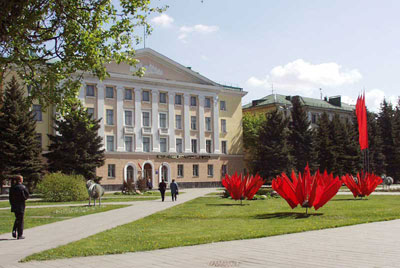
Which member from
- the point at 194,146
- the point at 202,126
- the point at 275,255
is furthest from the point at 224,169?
the point at 275,255

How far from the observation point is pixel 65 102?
1633cm

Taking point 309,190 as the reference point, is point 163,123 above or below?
above

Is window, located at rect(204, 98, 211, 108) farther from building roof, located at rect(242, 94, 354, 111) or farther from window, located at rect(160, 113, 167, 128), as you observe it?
building roof, located at rect(242, 94, 354, 111)

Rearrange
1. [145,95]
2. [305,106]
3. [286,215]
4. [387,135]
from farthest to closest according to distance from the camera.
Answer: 1. [305,106]
2. [387,135]
3. [145,95]
4. [286,215]

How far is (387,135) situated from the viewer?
240 ft

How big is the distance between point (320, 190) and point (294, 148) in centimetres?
4551

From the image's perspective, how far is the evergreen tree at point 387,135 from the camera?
71750 millimetres

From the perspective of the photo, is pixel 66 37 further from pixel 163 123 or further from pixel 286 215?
pixel 163 123

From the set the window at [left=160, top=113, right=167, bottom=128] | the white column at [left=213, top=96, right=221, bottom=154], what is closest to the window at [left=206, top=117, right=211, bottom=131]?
the white column at [left=213, top=96, right=221, bottom=154]

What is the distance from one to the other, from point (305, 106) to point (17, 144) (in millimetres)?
48325

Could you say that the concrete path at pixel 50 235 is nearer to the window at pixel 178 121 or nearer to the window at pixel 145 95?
the window at pixel 145 95

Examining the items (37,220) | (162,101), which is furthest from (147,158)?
(37,220)

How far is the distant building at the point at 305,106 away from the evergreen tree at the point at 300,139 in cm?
942

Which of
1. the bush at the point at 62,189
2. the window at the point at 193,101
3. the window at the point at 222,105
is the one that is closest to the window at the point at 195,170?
the window at the point at 193,101
